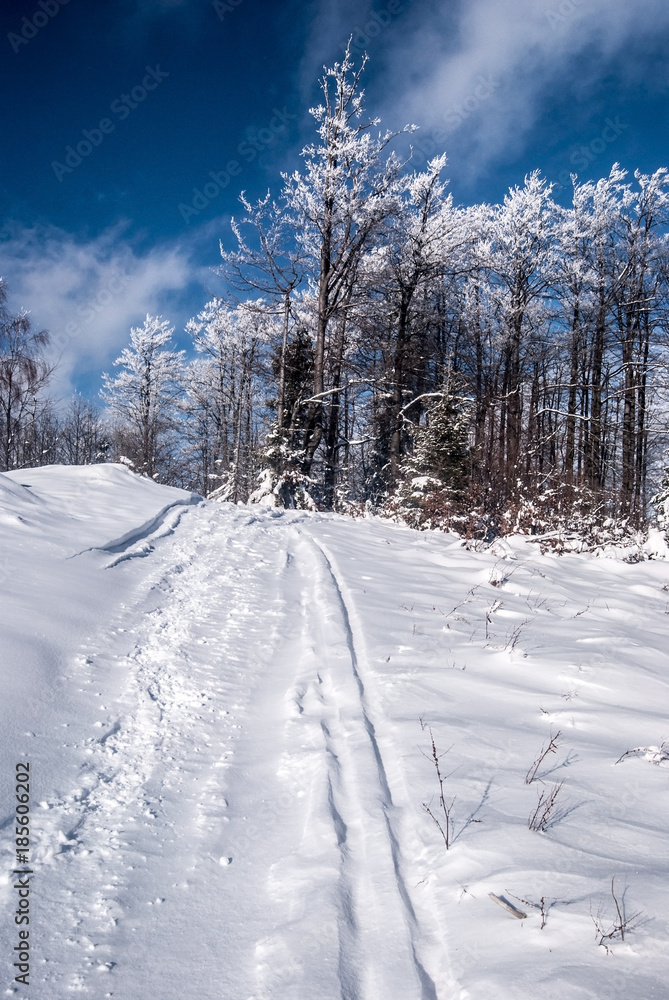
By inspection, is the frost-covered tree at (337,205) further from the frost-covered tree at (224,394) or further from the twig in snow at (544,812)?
the twig in snow at (544,812)

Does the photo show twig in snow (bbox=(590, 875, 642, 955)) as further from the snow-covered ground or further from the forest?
the forest

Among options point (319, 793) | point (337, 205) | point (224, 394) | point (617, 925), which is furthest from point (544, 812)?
point (224, 394)

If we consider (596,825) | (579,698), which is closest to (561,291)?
(579,698)

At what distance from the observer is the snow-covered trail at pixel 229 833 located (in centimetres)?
146

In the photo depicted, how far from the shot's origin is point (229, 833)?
78.7 inches

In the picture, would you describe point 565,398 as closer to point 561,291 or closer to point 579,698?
point 561,291

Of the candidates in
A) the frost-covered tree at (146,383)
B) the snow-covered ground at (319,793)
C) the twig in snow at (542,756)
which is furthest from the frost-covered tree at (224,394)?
the twig in snow at (542,756)

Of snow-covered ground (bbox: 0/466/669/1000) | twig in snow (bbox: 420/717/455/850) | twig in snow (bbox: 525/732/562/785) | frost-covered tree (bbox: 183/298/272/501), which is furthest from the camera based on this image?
frost-covered tree (bbox: 183/298/272/501)

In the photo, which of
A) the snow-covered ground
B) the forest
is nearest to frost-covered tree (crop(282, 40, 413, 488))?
the forest

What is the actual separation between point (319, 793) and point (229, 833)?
1.26 ft

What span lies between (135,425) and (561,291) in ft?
73.4

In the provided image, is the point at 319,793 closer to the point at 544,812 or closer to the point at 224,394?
A: the point at 544,812

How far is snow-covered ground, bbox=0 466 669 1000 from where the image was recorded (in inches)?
57.3

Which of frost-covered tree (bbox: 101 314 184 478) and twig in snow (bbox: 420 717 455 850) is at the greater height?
frost-covered tree (bbox: 101 314 184 478)
